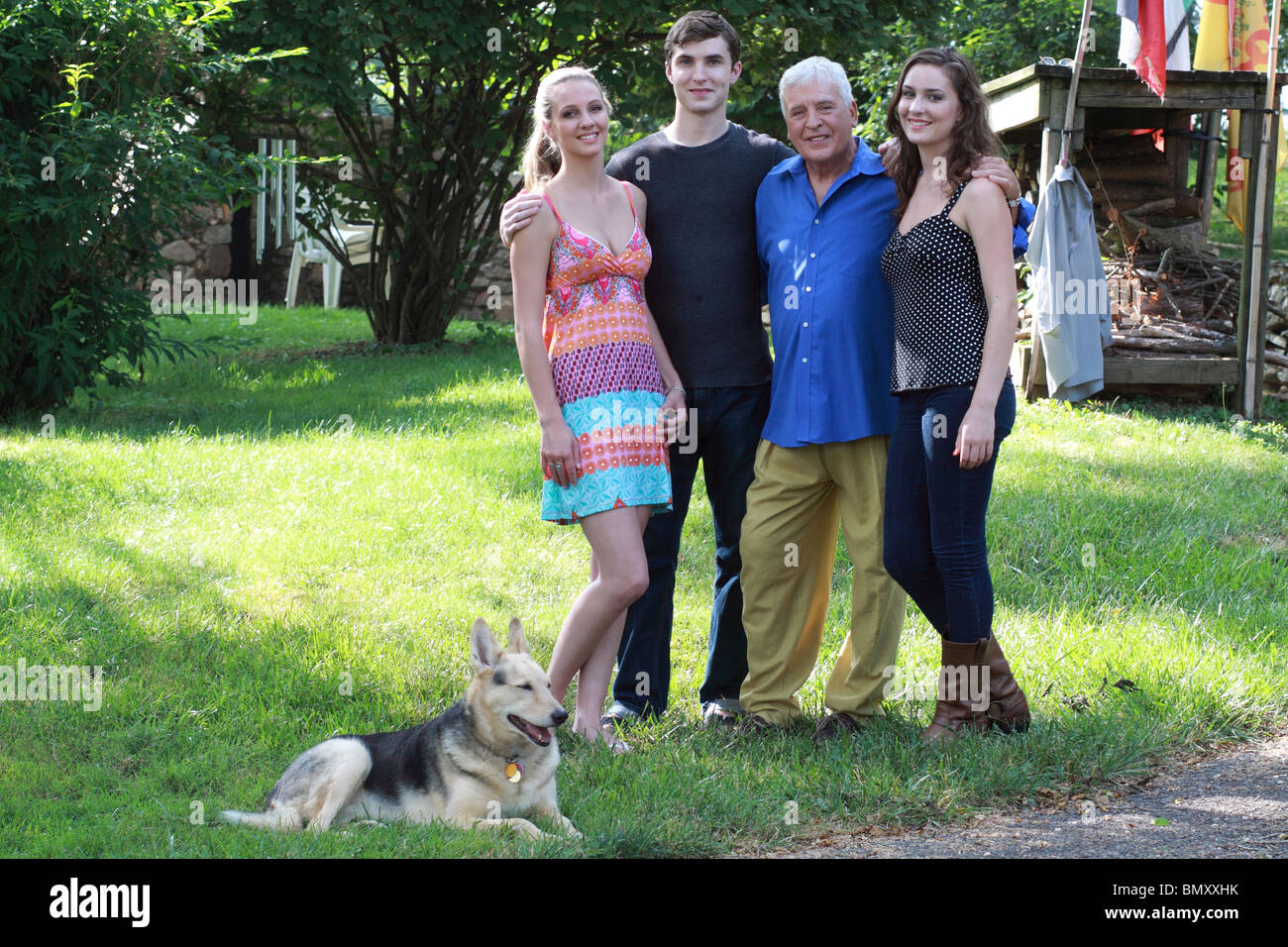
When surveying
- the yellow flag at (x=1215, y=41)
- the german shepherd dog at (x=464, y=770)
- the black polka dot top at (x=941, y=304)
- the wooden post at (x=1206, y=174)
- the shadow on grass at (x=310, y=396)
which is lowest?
the german shepherd dog at (x=464, y=770)

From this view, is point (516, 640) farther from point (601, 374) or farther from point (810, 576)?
point (810, 576)

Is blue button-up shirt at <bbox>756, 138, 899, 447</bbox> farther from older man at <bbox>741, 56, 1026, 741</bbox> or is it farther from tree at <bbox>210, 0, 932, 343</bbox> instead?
tree at <bbox>210, 0, 932, 343</bbox>

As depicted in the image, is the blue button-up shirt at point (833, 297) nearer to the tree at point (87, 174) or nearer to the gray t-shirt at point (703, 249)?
the gray t-shirt at point (703, 249)

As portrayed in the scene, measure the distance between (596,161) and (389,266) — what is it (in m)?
12.0

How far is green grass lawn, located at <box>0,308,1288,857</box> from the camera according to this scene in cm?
435

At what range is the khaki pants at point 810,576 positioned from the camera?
474 centimetres

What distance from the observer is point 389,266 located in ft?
52.5

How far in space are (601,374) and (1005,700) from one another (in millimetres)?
1967

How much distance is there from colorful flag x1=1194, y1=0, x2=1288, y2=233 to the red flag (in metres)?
1.39

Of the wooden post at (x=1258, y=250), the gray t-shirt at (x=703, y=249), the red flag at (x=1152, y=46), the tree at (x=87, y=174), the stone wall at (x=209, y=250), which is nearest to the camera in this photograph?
the gray t-shirt at (x=703, y=249)

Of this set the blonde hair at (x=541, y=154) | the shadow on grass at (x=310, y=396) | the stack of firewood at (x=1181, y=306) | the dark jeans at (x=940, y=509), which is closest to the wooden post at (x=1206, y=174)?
the stack of firewood at (x=1181, y=306)

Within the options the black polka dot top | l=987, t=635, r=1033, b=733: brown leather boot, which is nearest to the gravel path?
l=987, t=635, r=1033, b=733: brown leather boot

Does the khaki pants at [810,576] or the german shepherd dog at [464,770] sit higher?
the khaki pants at [810,576]

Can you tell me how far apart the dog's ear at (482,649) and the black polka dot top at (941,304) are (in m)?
1.67
